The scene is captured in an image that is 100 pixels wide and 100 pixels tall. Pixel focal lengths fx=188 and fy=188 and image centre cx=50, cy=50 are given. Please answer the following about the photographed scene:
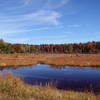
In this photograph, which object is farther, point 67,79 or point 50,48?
point 50,48

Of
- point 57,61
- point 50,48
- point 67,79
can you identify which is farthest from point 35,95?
point 50,48

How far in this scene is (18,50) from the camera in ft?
317

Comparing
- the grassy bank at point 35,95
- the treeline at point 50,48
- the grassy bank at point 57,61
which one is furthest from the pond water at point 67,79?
the treeline at point 50,48

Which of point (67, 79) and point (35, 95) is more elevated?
point (35, 95)

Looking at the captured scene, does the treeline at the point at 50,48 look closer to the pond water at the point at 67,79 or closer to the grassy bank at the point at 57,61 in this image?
the grassy bank at the point at 57,61

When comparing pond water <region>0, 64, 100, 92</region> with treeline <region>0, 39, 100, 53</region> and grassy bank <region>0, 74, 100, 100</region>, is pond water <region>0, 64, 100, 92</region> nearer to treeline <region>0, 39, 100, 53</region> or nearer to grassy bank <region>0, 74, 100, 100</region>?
grassy bank <region>0, 74, 100, 100</region>

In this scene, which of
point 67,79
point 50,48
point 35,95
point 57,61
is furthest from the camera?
point 50,48

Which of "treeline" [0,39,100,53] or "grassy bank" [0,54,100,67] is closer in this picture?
"grassy bank" [0,54,100,67]

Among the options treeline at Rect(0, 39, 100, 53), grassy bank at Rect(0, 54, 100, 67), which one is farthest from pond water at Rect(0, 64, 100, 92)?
treeline at Rect(0, 39, 100, 53)

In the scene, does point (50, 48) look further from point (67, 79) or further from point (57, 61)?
point (67, 79)

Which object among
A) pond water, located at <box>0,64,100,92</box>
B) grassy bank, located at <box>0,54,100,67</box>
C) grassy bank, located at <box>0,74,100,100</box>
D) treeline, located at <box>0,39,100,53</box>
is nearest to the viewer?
grassy bank, located at <box>0,74,100,100</box>

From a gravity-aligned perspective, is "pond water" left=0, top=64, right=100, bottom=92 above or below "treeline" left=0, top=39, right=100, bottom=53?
below

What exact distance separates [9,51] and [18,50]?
14704 mm

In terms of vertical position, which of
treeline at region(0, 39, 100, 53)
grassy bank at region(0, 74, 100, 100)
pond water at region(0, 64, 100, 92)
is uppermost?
treeline at region(0, 39, 100, 53)
